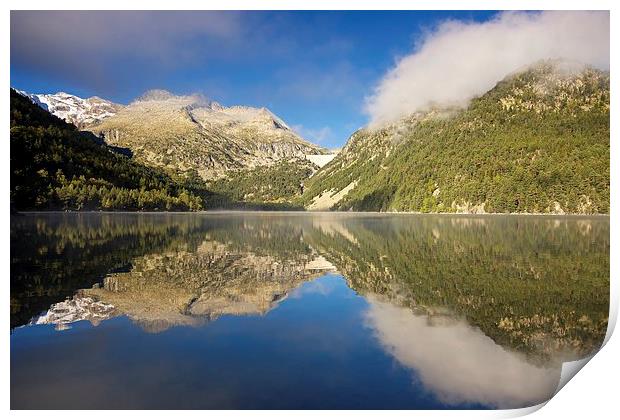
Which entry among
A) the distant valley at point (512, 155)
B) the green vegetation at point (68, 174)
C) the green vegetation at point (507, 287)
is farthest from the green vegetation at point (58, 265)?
the distant valley at point (512, 155)

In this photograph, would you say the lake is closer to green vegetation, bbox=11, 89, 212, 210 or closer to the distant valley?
green vegetation, bbox=11, 89, 212, 210

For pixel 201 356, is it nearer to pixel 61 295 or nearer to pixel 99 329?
pixel 99 329

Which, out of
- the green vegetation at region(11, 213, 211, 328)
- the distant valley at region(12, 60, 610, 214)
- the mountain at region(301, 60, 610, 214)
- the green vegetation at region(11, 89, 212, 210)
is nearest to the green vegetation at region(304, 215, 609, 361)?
the green vegetation at region(11, 213, 211, 328)

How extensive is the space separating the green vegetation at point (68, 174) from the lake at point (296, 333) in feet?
220

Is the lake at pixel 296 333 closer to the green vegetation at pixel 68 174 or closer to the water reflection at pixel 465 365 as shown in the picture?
the water reflection at pixel 465 365

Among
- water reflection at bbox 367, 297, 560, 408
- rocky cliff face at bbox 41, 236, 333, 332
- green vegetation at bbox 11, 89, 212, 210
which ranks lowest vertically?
water reflection at bbox 367, 297, 560, 408

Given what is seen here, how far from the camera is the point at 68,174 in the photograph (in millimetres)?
111562

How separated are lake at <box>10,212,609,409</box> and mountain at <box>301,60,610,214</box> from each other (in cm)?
8793

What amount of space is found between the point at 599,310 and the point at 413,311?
469cm

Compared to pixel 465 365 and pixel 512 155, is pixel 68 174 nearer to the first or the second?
pixel 512 155

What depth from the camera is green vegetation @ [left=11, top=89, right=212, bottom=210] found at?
9031 centimetres

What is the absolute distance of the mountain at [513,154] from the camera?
10888 centimetres
